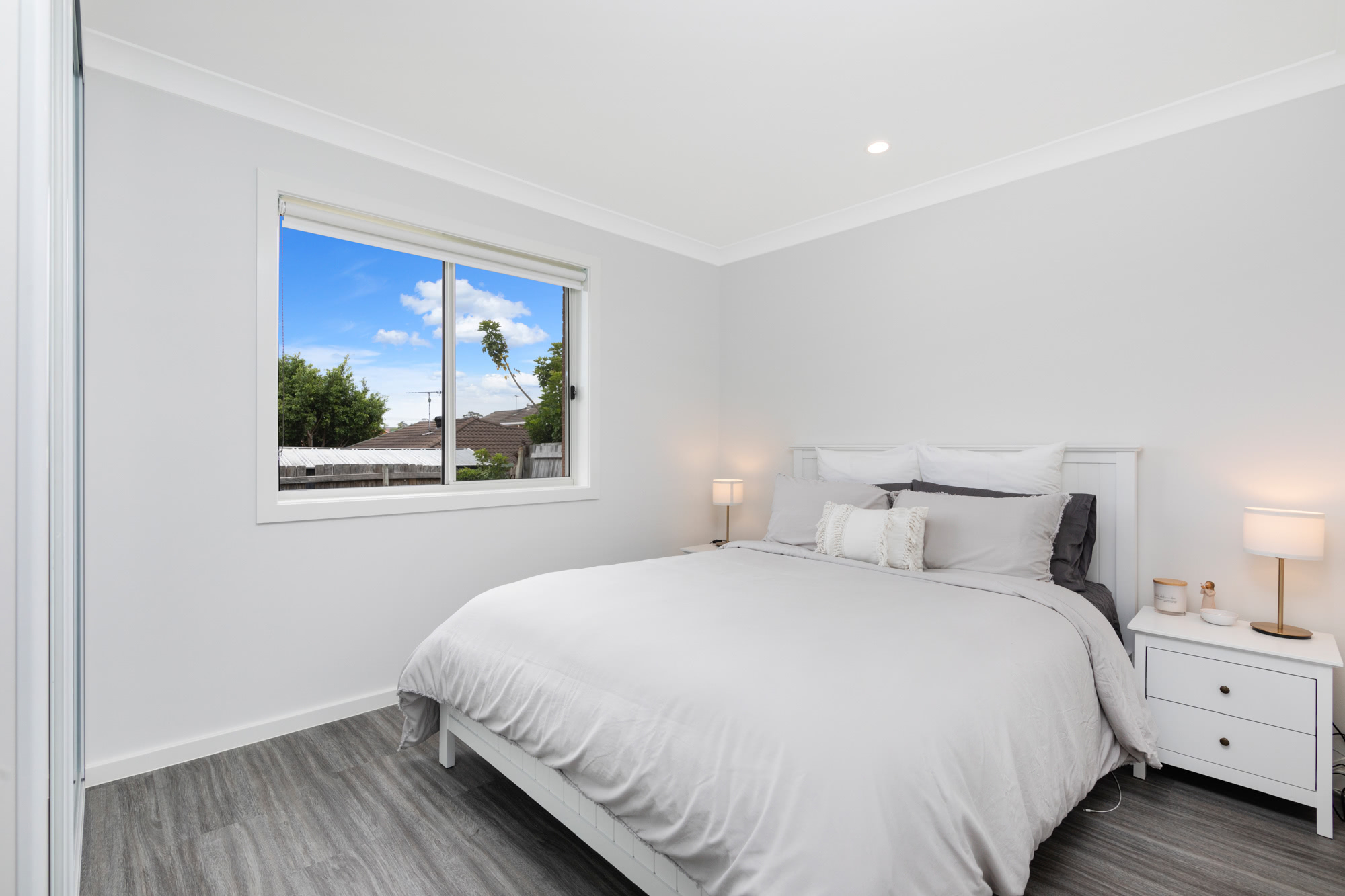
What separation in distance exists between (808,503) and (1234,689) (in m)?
1.68

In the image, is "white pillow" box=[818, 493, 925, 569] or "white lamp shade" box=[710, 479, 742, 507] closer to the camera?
"white pillow" box=[818, 493, 925, 569]

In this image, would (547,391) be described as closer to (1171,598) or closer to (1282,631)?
(1171,598)

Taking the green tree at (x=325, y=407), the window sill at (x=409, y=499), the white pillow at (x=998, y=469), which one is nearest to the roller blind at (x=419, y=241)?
the green tree at (x=325, y=407)

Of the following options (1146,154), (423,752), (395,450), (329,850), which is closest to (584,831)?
(329,850)

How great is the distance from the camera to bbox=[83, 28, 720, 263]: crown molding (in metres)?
2.29

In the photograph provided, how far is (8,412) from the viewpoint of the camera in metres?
0.64

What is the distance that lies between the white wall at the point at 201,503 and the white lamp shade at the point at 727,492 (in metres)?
1.53

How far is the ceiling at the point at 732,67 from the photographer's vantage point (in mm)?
2084

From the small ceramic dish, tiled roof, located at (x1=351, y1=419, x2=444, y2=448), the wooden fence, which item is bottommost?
the small ceramic dish

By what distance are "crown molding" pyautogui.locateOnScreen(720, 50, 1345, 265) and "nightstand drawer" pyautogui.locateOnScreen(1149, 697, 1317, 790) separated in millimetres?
2265

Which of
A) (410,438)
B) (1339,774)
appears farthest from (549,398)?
(1339,774)

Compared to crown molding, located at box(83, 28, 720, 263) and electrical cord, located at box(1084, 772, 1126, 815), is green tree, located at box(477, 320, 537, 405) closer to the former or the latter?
crown molding, located at box(83, 28, 720, 263)

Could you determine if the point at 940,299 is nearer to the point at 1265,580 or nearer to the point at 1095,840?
the point at 1265,580

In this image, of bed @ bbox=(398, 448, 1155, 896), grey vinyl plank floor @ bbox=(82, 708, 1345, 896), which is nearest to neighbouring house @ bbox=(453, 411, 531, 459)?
bed @ bbox=(398, 448, 1155, 896)
